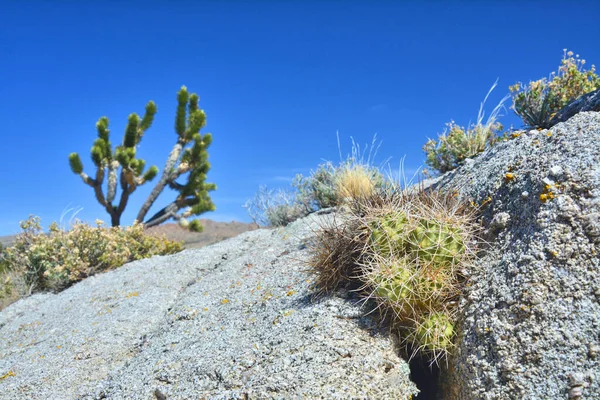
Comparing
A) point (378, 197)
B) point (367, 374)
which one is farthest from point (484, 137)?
point (367, 374)

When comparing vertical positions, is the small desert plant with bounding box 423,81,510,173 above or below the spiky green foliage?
below

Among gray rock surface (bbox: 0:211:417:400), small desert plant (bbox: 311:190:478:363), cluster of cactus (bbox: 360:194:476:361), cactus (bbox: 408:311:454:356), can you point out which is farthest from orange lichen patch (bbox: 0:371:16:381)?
cactus (bbox: 408:311:454:356)

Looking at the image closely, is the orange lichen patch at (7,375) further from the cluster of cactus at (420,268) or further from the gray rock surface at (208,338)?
the cluster of cactus at (420,268)

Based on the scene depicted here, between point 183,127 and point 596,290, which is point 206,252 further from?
point 183,127

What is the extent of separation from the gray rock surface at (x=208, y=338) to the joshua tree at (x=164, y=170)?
42.1 ft

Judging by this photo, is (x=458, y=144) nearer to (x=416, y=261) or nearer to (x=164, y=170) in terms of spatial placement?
(x=416, y=261)

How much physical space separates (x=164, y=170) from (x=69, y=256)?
40.3 ft

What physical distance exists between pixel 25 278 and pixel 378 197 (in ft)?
31.8

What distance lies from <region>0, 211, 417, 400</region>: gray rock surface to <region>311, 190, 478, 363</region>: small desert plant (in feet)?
0.92

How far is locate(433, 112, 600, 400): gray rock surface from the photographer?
10.8 feet

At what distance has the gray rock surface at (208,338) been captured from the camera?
3.74 m

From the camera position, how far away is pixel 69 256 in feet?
34.9

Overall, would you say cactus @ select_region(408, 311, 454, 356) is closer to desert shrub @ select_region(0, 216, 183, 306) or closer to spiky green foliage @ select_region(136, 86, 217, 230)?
desert shrub @ select_region(0, 216, 183, 306)

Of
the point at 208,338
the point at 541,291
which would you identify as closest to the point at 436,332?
the point at 541,291
